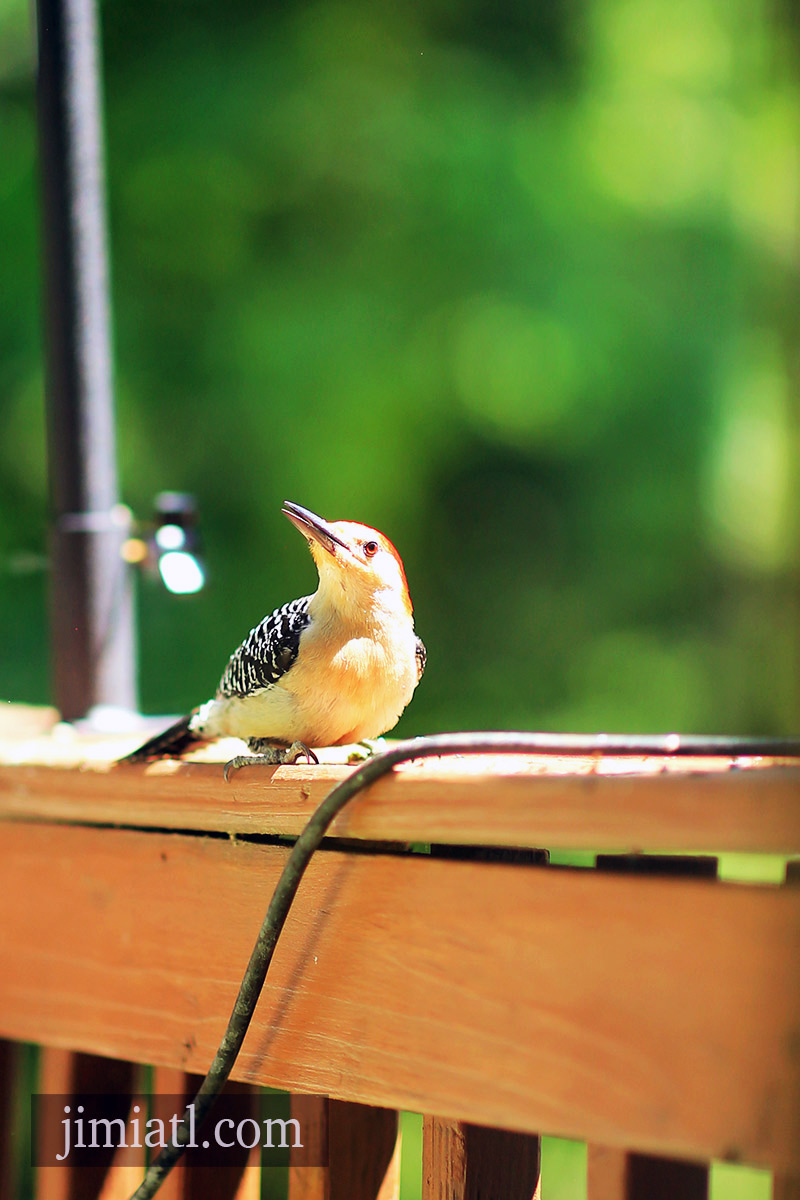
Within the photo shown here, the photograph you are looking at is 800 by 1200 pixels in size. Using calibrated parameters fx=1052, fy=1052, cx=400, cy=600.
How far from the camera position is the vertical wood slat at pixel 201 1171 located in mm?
1214

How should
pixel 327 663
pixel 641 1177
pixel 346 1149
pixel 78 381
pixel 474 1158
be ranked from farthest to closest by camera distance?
1. pixel 78 381
2. pixel 327 663
3. pixel 346 1149
4. pixel 474 1158
5. pixel 641 1177

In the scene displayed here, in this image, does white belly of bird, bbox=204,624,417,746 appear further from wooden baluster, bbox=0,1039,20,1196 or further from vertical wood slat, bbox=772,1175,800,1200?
vertical wood slat, bbox=772,1175,800,1200

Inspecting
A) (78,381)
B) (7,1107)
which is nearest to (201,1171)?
(7,1107)

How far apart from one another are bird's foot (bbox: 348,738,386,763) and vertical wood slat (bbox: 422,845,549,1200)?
0.31 metres

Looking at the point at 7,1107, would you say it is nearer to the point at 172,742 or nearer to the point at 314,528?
the point at 172,742

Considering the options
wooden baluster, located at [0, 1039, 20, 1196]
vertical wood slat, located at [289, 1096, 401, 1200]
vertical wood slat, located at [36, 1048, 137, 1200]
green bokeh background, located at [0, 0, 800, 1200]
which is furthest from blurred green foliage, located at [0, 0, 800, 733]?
vertical wood slat, located at [289, 1096, 401, 1200]

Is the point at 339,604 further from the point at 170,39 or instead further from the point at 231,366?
the point at 170,39

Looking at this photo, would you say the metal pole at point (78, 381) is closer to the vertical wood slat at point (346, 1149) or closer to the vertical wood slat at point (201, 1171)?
the vertical wood slat at point (201, 1171)

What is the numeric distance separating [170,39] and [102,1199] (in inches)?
122

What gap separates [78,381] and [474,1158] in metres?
1.47

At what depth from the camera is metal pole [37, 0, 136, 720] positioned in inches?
73.9

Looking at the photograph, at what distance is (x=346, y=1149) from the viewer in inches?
43.7

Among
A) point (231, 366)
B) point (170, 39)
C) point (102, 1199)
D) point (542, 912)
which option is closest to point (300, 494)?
point (231, 366)

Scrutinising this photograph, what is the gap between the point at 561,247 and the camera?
4059mm
